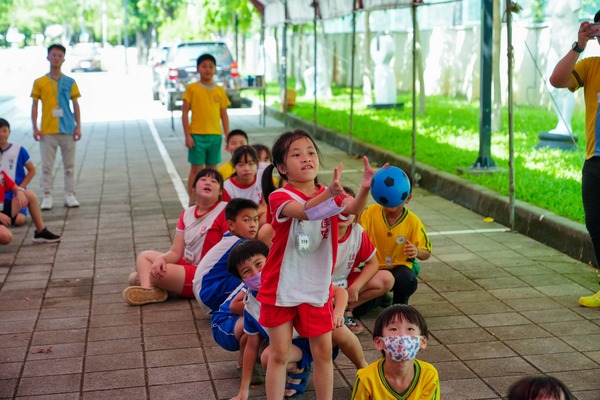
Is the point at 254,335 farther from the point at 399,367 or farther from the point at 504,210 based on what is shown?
the point at 504,210

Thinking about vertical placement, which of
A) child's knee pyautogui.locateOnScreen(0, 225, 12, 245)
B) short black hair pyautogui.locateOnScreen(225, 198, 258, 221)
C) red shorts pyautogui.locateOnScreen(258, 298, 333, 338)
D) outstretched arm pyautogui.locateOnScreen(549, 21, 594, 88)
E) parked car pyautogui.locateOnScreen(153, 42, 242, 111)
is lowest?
child's knee pyautogui.locateOnScreen(0, 225, 12, 245)

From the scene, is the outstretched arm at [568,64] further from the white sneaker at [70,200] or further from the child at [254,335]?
the white sneaker at [70,200]

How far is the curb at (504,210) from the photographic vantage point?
807 cm

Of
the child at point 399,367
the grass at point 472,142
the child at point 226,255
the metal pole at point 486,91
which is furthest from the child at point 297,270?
the metal pole at point 486,91

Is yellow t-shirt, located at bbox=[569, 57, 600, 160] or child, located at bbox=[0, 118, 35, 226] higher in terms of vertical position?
yellow t-shirt, located at bbox=[569, 57, 600, 160]

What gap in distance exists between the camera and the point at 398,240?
634 centimetres

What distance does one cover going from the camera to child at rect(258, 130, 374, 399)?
4387mm

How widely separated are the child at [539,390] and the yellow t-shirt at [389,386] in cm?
91

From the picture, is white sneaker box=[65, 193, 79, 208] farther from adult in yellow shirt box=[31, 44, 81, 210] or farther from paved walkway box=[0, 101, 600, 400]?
paved walkway box=[0, 101, 600, 400]

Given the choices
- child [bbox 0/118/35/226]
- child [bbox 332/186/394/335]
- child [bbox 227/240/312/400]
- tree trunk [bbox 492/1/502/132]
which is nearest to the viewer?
child [bbox 227/240/312/400]

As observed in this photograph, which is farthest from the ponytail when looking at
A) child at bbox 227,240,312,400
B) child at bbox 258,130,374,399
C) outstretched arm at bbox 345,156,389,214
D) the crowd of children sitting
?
outstretched arm at bbox 345,156,389,214

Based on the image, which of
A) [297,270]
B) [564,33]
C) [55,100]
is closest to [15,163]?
[55,100]

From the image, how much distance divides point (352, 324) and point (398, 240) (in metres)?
0.64

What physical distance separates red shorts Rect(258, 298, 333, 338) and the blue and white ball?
0.59 m
